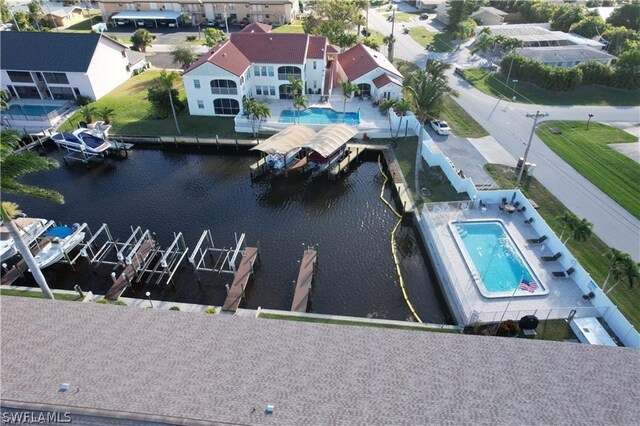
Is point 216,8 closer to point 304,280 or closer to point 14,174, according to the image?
point 14,174

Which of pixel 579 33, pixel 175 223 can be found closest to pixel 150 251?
pixel 175 223

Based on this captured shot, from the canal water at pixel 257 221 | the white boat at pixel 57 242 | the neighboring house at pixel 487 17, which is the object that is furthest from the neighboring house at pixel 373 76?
the neighboring house at pixel 487 17

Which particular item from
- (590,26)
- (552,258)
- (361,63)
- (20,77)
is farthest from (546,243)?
(590,26)

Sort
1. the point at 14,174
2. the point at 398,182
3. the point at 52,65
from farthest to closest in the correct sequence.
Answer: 1. the point at 52,65
2. the point at 398,182
3. the point at 14,174

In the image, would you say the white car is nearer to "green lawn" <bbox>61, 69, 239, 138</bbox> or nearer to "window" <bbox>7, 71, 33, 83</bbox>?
"green lawn" <bbox>61, 69, 239, 138</bbox>

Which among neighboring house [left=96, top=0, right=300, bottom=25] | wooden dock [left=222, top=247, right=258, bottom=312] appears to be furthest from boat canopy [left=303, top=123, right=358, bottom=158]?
neighboring house [left=96, top=0, right=300, bottom=25]

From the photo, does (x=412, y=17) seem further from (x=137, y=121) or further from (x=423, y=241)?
(x=423, y=241)
